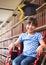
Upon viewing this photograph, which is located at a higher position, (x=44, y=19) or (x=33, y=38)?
(x=44, y=19)

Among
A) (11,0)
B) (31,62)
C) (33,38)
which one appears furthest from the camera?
(11,0)

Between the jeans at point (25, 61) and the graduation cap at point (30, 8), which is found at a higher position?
the graduation cap at point (30, 8)

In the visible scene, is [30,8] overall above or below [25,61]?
above

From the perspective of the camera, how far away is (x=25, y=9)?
8.70 feet

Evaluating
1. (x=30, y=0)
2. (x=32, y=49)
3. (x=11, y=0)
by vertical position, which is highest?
(x=11, y=0)

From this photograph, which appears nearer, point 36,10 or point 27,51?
point 27,51

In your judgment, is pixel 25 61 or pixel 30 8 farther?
pixel 30 8

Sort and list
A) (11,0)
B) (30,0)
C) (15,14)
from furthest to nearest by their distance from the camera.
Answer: (11,0), (15,14), (30,0)

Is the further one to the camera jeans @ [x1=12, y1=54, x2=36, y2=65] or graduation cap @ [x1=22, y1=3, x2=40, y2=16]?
graduation cap @ [x1=22, y1=3, x2=40, y2=16]

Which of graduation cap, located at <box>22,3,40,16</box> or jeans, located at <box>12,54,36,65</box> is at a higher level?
graduation cap, located at <box>22,3,40,16</box>

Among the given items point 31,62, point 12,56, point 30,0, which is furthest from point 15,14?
point 31,62

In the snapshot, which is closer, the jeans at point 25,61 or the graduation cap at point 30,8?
the jeans at point 25,61

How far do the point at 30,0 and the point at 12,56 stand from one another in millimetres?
1183

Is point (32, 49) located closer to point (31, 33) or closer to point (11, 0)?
point (31, 33)
